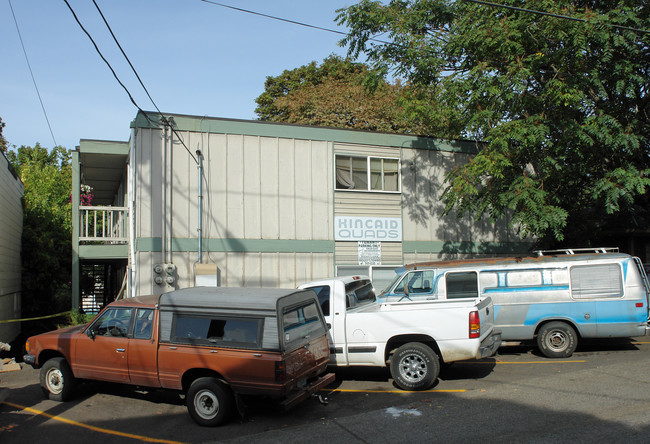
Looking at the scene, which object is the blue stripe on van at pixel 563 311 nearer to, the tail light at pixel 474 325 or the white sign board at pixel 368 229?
the tail light at pixel 474 325

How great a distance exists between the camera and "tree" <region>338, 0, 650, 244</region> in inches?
505

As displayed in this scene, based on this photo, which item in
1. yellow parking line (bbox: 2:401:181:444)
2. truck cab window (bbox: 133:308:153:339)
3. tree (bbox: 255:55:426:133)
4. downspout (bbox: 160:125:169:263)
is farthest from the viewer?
tree (bbox: 255:55:426:133)

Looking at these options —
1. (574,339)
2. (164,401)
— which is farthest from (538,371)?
(164,401)

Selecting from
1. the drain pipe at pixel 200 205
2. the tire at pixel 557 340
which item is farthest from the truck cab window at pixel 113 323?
the tire at pixel 557 340

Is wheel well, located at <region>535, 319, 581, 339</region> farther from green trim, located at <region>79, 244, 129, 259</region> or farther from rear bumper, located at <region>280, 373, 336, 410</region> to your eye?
green trim, located at <region>79, 244, 129, 259</region>

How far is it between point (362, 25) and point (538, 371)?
10.9 m

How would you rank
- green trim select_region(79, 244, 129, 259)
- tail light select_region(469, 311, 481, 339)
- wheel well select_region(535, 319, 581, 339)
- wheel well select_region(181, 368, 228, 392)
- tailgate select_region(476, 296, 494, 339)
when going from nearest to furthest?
1. wheel well select_region(181, 368, 228, 392)
2. tail light select_region(469, 311, 481, 339)
3. tailgate select_region(476, 296, 494, 339)
4. wheel well select_region(535, 319, 581, 339)
5. green trim select_region(79, 244, 129, 259)

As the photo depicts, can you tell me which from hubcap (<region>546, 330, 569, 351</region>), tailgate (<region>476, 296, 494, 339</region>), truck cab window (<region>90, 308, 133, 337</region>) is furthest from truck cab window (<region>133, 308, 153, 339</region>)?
hubcap (<region>546, 330, 569, 351</region>)

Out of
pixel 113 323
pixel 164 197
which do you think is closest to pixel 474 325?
pixel 113 323

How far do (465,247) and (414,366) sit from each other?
34.3ft

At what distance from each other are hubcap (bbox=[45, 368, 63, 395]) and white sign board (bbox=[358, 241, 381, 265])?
10.0 meters

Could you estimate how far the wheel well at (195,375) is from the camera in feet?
24.0

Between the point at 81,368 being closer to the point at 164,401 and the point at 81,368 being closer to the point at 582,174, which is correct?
the point at 164,401

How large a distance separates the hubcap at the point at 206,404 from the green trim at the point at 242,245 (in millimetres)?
7888
